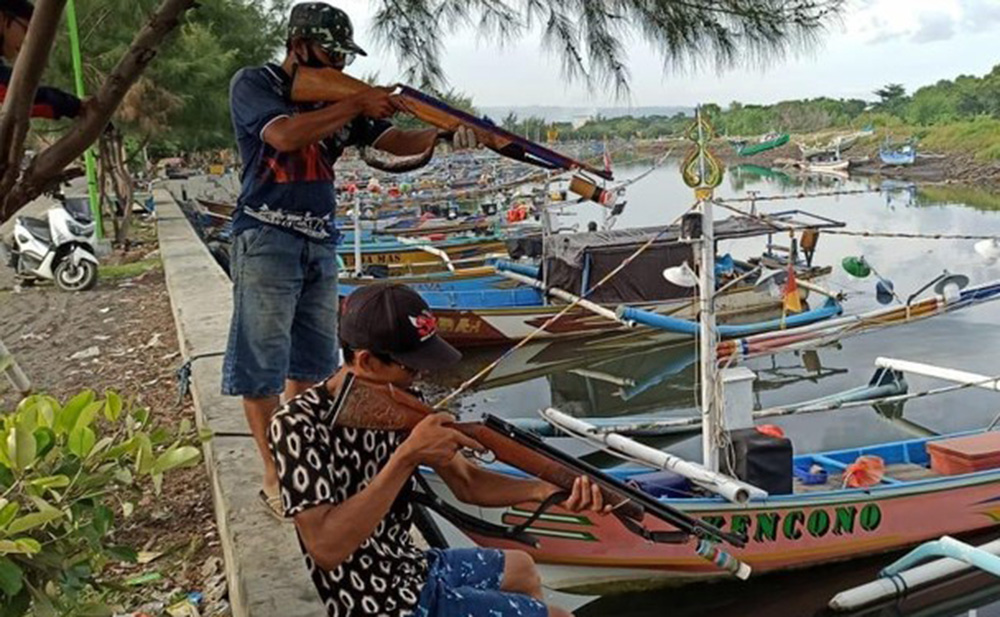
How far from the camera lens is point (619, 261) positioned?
A: 13047 millimetres

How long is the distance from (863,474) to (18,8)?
5.79 m

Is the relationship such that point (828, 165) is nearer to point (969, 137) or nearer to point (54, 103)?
point (969, 137)

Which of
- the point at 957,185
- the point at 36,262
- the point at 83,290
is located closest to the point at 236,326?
the point at 83,290

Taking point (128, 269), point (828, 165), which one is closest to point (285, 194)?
point (128, 269)

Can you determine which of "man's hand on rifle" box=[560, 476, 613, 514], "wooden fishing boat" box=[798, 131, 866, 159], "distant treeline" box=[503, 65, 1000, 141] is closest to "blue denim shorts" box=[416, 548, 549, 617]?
"man's hand on rifle" box=[560, 476, 613, 514]

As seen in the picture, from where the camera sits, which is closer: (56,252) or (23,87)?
A: (23,87)

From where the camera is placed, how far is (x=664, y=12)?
2.63m

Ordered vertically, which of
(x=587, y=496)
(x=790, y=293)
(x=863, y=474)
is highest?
(x=587, y=496)

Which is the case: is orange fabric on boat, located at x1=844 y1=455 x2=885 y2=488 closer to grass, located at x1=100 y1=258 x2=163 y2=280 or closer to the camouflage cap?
the camouflage cap

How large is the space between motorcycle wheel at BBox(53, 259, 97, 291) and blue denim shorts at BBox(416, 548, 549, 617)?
32.8 feet

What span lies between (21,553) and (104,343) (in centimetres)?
691

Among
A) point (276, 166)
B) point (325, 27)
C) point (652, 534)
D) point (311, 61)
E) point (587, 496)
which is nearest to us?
point (587, 496)

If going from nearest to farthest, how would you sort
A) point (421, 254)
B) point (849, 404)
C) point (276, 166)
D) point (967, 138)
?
point (276, 166) < point (849, 404) < point (421, 254) < point (967, 138)

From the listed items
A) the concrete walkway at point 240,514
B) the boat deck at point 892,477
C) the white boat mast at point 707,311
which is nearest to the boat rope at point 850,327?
the boat deck at point 892,477
